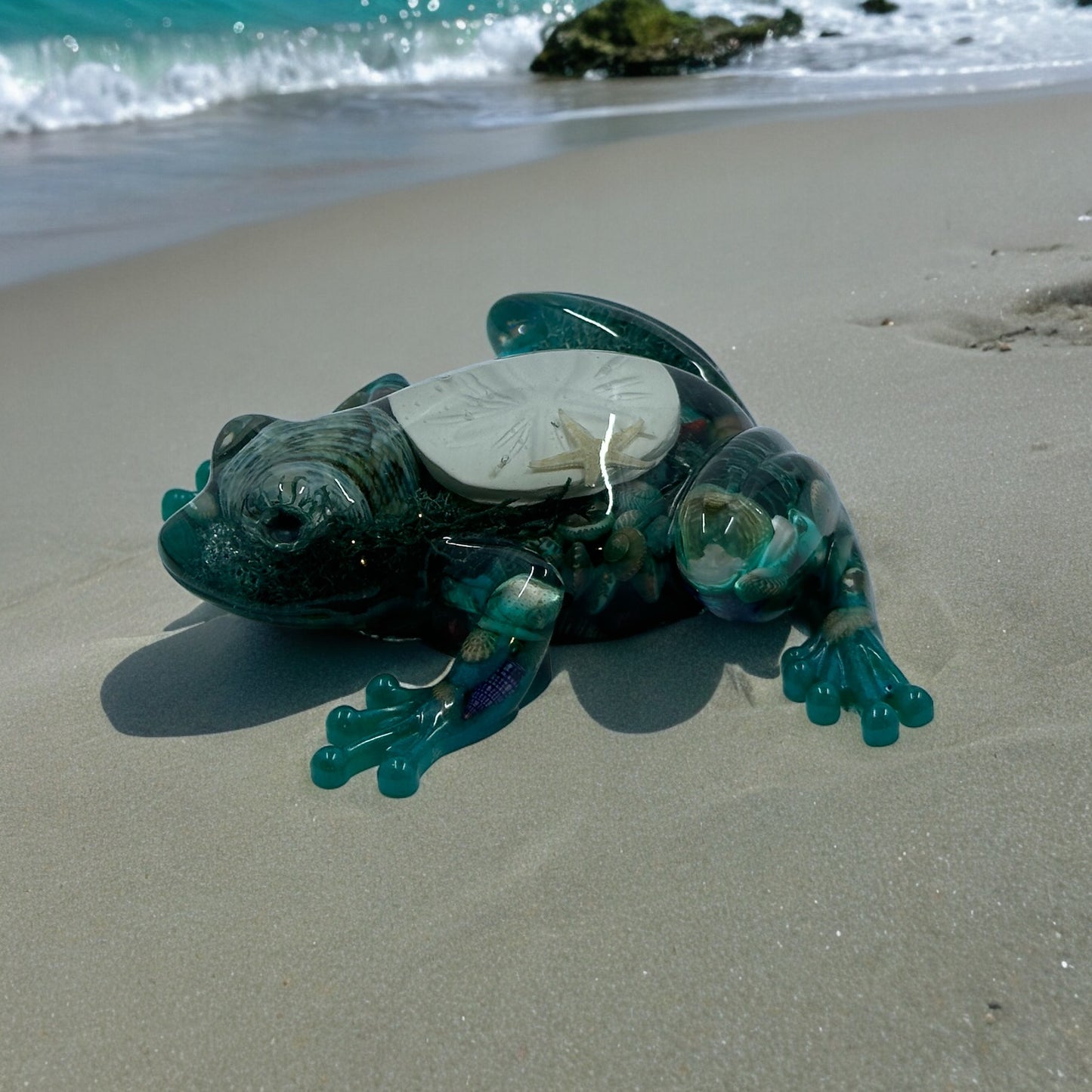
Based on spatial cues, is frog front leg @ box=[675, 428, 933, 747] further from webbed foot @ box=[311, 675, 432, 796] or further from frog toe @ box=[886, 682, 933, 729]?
webbed foot @ box=[311, 675, 432, 796]

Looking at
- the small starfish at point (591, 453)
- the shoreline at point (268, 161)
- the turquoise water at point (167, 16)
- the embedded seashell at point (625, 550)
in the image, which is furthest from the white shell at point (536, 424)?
the turquoise water at point (167, 16)

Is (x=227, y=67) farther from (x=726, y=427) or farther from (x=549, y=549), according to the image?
(x=549, y=549)

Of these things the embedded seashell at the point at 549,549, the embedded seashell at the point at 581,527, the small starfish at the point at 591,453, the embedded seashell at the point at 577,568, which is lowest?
the embedded seashell at the point at 577,568

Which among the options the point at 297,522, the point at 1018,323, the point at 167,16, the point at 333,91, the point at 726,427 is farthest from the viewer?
the point at 167,16

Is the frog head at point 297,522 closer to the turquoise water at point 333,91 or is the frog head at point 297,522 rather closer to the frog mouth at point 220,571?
the frog mouth at point 220,571

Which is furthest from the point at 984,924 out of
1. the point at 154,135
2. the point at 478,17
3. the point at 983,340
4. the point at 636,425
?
the point at 478,17

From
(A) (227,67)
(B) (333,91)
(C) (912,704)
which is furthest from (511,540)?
(A) (227,67)
